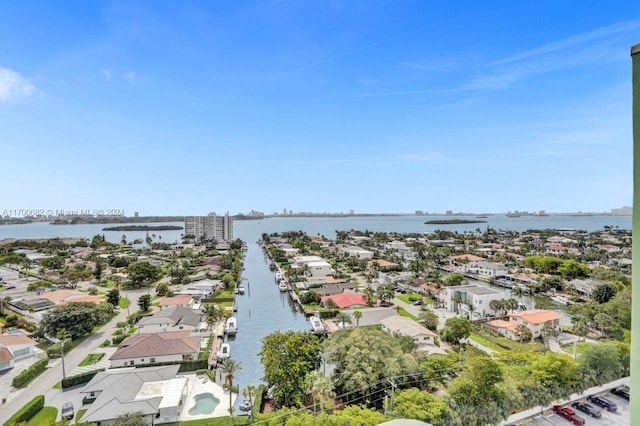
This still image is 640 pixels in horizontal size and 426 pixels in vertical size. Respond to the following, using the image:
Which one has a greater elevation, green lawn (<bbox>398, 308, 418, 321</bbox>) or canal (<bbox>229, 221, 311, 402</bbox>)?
green lawn (<bbox>398, 308, 418, 321</bbox>)

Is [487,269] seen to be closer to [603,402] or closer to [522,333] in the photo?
[522,333]

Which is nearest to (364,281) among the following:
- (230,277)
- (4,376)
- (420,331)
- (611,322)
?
(230,277)

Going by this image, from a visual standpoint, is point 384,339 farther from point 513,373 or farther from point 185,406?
point 185,406

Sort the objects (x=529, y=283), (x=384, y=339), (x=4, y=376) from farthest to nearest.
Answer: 1. (x=529, y=283)
2. (x=4, y=376)
3. (x=384, y=339)

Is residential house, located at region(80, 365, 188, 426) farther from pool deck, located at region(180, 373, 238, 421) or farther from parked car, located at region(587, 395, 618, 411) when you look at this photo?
parked car, located at region(587, 395, 618, 411)

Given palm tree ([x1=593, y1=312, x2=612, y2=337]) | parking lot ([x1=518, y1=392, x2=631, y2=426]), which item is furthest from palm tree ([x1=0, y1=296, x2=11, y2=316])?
palm tree ([x1=593, y1=312, x2=612, y2=337])

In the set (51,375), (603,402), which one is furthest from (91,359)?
(603,402)
